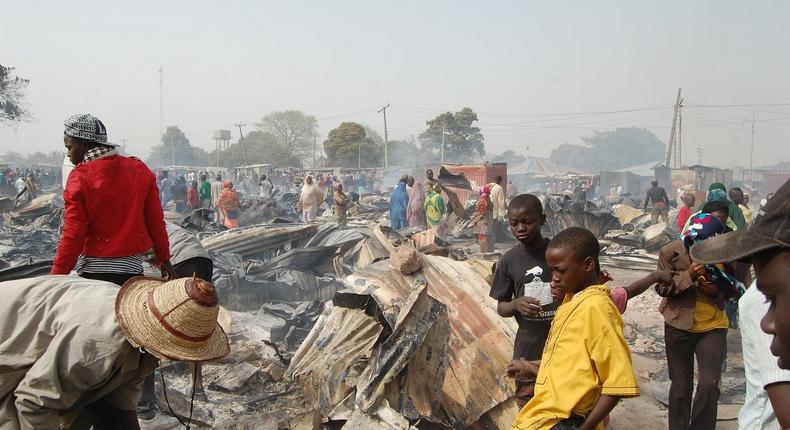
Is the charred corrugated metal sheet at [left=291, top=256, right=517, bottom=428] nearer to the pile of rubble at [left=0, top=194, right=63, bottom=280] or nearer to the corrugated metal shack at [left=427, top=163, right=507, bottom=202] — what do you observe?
the pile of rubble at [left=0, top=194, right=63, bottom=280]

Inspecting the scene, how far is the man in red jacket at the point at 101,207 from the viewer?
3.01 metres

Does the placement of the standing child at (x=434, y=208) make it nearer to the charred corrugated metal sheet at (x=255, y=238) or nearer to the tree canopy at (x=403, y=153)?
the charred corrugated metal sheet at (x=255, y=238)

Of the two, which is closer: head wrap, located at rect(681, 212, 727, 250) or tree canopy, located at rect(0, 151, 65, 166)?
head wrap, located at rect(681, 212, 727, 250)

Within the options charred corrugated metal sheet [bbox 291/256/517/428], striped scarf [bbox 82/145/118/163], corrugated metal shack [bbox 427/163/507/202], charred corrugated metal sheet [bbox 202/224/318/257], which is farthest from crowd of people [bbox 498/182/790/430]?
corrugated metal shack [bbox 427/163/507/202]

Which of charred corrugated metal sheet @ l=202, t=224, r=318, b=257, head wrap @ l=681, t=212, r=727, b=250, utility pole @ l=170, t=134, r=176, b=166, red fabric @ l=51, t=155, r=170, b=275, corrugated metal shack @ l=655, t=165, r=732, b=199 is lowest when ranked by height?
corrugated metal shack @ l=655, t=165, r=732, b=199

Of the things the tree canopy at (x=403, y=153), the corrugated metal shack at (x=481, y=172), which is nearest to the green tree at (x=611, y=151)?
the tree canopy at (x=403, y=153)

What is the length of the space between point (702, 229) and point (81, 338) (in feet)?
10.3

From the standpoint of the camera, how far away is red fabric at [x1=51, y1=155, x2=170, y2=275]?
9.80 feet

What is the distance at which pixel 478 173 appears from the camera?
21.9 metres

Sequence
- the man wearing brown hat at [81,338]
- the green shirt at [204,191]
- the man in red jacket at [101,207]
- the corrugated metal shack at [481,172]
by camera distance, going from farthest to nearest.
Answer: the corrugated metal shack at [481,172] → the green shirt at [204,191] → the man in red jacket at [101,207] → the man wearing brown hat at [81,338]

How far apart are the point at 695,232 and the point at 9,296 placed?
3392 mm

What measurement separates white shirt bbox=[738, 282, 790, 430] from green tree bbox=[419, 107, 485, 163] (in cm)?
4637

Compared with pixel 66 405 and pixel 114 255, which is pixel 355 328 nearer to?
pixel 114 255

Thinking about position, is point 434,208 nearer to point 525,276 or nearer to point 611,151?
point 525,276
